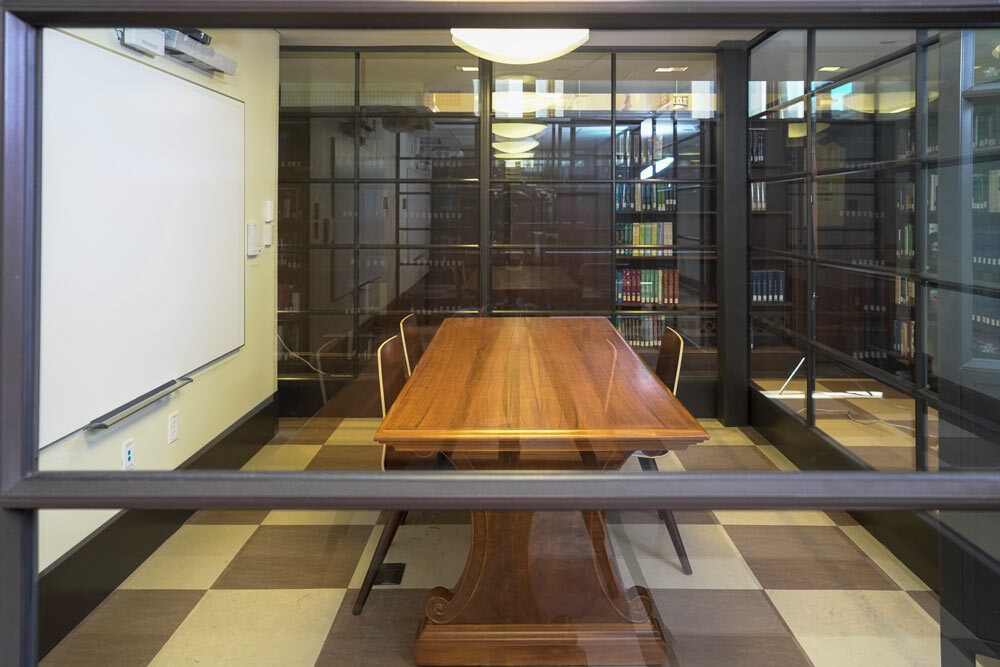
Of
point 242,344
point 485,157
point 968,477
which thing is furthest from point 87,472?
point 485,157

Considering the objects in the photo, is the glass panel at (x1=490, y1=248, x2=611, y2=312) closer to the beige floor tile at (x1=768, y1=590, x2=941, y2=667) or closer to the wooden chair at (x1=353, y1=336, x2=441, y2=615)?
the wooden chair at (x1=353, y1=336, x2=441, y2=615)

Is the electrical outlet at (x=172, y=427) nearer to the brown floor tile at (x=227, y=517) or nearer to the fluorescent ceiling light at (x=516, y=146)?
the brown floor tile at (x=227, y=517)

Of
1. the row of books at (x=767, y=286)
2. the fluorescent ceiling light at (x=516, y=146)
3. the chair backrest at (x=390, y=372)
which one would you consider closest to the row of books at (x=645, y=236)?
the row of books at (x=767, y=286)

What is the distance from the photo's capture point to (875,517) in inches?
16.2

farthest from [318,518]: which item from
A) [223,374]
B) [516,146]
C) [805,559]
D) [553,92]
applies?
[516,146]

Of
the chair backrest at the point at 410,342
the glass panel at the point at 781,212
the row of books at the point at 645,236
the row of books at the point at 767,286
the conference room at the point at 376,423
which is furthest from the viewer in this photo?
the row of books at the point at 645,236

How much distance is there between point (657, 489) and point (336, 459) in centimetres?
23

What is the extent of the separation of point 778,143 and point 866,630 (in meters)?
1.34

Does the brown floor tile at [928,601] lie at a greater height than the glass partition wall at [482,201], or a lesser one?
lesser

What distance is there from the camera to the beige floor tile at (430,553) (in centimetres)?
50

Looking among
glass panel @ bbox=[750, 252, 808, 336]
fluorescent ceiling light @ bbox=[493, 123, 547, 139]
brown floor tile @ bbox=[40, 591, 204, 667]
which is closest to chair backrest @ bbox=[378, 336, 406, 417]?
brown floor tile @ bbox=[40, 591, 204, 667]

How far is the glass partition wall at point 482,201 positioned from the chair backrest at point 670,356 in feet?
0.10

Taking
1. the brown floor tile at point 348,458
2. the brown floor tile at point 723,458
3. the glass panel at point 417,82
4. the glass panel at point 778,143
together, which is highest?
the glass panel at point 778,143

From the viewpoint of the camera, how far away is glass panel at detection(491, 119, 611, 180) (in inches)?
70.6
